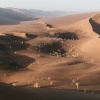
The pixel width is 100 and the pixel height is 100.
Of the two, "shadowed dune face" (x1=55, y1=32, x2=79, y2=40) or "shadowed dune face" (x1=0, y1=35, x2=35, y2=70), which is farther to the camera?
"shadowed dune face" (x1=55, y1=32, x2=79, y2=40)

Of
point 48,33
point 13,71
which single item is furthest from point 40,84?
point 48,33

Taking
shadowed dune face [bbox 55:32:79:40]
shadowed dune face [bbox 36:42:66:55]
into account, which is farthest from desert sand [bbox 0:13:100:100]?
shadowed dune face [bbox 55:32:79:40]

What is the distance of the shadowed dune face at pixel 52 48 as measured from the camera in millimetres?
23969

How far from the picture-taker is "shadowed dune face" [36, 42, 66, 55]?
24.0m

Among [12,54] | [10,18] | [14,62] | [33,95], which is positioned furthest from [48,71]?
[10,18]

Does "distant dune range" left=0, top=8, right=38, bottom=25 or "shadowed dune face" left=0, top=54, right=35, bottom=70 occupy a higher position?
"distant dune range" left=0, top=8, right=38, bottom=25

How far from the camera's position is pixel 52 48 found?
83.2ft

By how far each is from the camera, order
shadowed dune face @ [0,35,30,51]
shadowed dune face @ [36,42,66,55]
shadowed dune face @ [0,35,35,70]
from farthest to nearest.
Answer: shadowed dune face @ [36,42,66,55]
shadowed dune face @ [0,35,30,51]
shadowed dune face @ [0,35,35,70]

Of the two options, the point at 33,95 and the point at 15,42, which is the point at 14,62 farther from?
the point at 33,95

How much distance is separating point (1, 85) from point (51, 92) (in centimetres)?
174

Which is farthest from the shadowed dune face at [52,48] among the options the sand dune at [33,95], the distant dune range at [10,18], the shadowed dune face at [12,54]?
the distant dune range at [10,18]

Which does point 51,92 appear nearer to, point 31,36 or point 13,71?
point 13,71

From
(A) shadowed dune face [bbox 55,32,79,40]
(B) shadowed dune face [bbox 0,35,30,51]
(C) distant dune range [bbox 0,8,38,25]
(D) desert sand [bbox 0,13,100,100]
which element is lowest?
(D) desert sand [bbox 0,13,100,100]

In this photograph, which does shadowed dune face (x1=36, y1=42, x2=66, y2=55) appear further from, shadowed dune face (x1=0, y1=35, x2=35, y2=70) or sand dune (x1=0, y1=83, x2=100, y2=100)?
sand dune (x1=0, y1=83, x2=100, y2=100)
